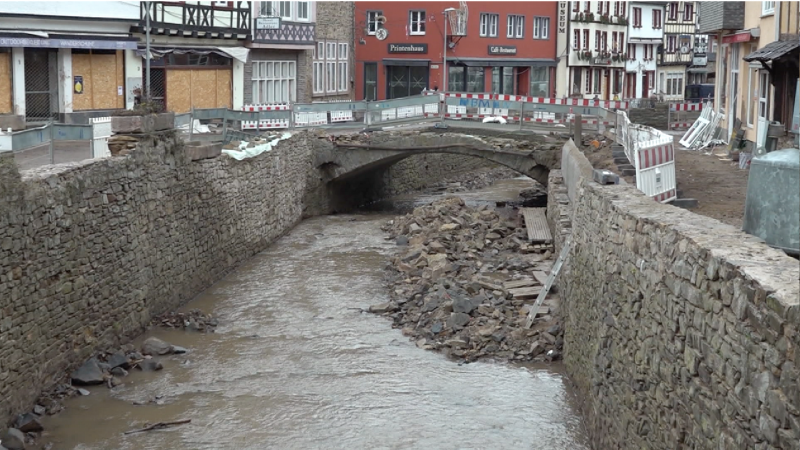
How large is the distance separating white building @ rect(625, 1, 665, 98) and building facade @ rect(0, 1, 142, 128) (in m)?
37.7

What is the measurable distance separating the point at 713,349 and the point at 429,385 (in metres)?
7.85

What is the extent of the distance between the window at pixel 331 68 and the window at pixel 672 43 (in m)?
28.8

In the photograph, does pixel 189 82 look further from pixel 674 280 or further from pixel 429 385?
pixel 674 280

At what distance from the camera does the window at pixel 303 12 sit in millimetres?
40375

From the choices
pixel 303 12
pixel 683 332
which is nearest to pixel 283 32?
pixel 303 12

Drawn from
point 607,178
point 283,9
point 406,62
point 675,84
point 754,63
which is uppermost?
point 283,9

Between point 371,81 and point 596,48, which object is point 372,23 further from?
point 596,48

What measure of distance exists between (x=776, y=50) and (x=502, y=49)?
30502 millimetres

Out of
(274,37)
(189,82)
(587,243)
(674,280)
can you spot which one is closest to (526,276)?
(587,243)

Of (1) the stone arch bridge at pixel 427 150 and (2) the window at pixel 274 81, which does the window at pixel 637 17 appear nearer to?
(2) the window at pixel 274 81

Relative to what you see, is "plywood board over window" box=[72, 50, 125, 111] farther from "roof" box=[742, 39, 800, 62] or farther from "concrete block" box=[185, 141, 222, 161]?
"roof" box=[742, 39, 800, 62]

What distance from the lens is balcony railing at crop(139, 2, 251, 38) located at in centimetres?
3244

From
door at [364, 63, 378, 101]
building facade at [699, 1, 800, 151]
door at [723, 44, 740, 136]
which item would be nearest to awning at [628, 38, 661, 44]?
door at [364, 63, 378, 101]

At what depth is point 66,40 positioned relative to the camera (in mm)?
29188
